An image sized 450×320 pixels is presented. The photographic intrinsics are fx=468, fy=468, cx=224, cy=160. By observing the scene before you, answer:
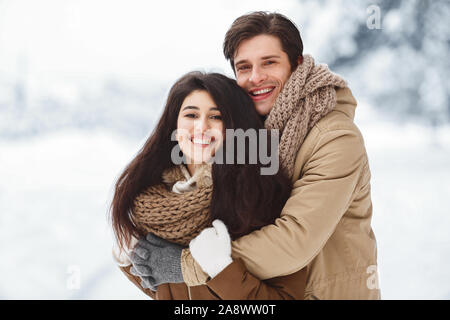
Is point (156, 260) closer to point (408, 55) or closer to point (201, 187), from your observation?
point (201, 187)

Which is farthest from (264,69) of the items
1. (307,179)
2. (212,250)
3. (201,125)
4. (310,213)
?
(212,250)

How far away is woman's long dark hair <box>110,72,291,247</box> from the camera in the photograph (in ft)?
4.63

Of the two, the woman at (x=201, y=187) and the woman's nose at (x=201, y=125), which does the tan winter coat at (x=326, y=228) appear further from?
the woman's nose at (x=201, y=125)

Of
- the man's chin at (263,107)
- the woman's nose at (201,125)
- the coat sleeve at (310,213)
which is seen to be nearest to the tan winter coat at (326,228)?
the coat sleeve at (310,213)

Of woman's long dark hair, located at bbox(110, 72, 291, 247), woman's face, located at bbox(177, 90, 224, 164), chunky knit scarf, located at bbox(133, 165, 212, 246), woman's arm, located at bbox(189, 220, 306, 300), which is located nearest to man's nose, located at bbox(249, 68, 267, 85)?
woman's long dark hair, located at bbox(110, 72, 291, 247)

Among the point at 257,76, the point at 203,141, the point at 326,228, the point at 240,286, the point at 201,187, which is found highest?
the point at 257,76

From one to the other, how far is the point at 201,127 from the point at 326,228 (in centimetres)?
49

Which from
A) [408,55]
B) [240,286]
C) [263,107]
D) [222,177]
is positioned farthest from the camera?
[408,55]

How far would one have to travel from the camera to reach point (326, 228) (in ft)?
4.56

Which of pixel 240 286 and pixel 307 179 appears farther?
pixel 307 179

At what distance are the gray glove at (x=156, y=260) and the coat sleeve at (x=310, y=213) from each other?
5 centimetres

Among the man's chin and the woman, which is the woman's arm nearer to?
the woman
